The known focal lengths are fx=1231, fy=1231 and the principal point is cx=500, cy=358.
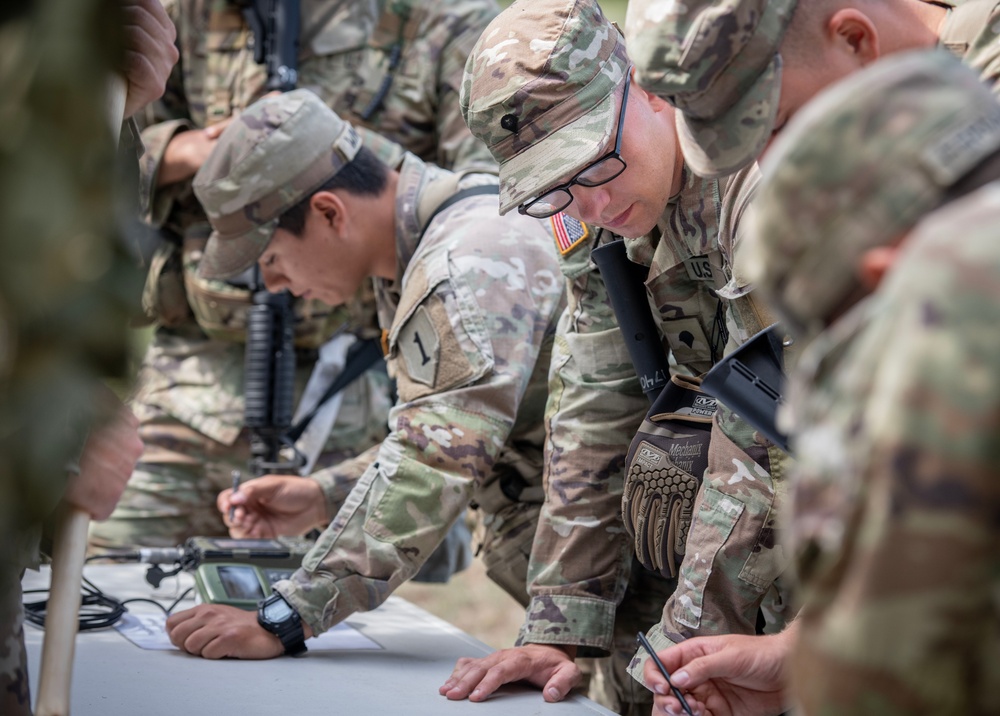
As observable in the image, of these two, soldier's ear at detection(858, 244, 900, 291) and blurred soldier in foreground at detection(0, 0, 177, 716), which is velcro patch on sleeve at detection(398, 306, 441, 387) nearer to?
blurred soldier in foreground at detection(0, 0, 177, 716)

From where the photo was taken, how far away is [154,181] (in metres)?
3.59

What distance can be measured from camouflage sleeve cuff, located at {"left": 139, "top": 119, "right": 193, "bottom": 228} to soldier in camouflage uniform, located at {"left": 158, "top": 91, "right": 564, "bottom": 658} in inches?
23.5

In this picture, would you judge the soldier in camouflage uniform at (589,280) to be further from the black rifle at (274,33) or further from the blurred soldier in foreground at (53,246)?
the black rifle at (274,33)

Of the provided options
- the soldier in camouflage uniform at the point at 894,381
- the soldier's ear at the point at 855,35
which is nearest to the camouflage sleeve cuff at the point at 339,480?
the soldier's ear at the point at 855,35

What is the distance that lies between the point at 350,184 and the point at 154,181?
3.21 feet

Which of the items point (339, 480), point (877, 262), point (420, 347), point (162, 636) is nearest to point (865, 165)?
point (877, 262)

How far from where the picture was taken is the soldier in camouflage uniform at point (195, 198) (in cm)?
358

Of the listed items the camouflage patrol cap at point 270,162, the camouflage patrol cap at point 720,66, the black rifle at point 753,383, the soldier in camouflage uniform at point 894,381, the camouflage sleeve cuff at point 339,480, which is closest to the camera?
the soldier in camouflage uniform at point 894,381

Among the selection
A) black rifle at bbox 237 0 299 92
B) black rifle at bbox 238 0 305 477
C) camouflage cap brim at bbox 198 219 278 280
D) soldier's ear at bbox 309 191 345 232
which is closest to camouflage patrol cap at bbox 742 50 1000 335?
soldier's ear at bbox 309 191 345 232

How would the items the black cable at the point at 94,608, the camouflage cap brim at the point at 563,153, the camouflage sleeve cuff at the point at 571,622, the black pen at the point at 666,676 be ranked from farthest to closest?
the black cable at the point at 94,608
the camouflage sleeve cuff at the point at 571,622
the camouflage cap brim at the point at 563,153
the black pen at the point at 666,676

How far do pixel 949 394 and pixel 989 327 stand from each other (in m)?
0.05

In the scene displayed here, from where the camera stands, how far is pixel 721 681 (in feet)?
5.87

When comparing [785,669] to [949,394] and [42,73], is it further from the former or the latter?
[42,73]

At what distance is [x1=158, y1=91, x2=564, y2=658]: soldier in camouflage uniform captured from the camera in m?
2.32
